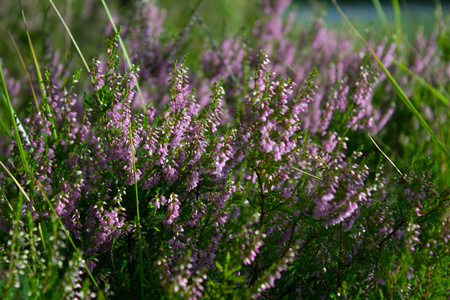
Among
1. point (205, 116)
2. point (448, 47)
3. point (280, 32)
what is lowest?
point (205, 116)

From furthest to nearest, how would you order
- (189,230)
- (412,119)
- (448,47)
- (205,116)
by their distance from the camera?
(412,119), (448,47), (189,230), (205,116)

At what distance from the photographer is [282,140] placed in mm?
1900

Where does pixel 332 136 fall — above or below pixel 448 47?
below

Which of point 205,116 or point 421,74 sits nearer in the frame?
point 205,116

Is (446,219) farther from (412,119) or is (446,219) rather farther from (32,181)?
(412,119)

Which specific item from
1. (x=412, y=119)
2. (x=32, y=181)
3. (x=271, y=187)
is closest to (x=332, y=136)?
(x=271, y=187)

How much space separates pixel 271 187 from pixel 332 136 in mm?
675

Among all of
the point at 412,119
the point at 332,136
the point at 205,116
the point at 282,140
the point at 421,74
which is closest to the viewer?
the point at 282,140

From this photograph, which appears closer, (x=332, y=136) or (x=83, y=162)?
(x=83, y=162)

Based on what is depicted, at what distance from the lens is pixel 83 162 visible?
7.45 ft

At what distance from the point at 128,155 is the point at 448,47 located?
9.25ft

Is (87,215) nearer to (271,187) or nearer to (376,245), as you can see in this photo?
(271,187)

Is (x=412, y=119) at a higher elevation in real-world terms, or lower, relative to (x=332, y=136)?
higher

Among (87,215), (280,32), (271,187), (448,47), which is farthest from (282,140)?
(280,32)
